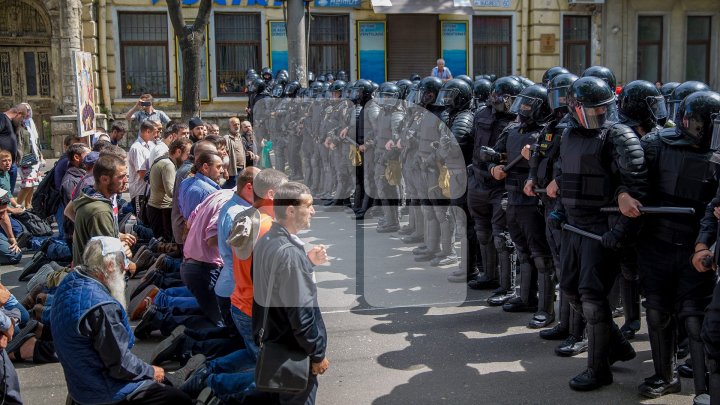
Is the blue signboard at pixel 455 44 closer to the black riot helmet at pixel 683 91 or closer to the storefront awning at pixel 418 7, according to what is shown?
the storefront awning at pixel 418 7

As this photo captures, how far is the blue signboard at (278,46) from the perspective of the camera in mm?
21688

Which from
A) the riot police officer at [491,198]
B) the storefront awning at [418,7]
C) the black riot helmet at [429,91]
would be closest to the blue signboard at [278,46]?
the storefront awning at [418,7]

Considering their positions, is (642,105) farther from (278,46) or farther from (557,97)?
(278,46)

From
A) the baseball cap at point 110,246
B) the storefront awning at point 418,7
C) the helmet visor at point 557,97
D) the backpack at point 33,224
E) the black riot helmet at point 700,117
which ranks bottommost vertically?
the backpack at point 33,224

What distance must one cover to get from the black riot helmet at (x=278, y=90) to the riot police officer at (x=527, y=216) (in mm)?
9519

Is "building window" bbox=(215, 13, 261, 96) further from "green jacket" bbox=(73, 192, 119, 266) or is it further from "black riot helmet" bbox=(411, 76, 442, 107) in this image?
"green jacket" bbox=(73, 192, 119, 266)

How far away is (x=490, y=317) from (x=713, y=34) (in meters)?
20.7

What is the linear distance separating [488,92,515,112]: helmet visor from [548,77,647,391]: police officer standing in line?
2.11 m

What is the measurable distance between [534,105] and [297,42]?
12839 mm

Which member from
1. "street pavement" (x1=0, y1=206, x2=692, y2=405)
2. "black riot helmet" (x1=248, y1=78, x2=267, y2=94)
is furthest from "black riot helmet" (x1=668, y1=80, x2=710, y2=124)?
"black riot helmet" (x1=248, y1=78, x2=267, y2=94)

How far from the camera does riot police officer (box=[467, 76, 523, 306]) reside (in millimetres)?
7555

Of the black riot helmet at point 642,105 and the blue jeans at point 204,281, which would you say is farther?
the blue jeans at point 204,281

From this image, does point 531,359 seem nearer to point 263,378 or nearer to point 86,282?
point 263,378

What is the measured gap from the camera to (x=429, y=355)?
6188mm
